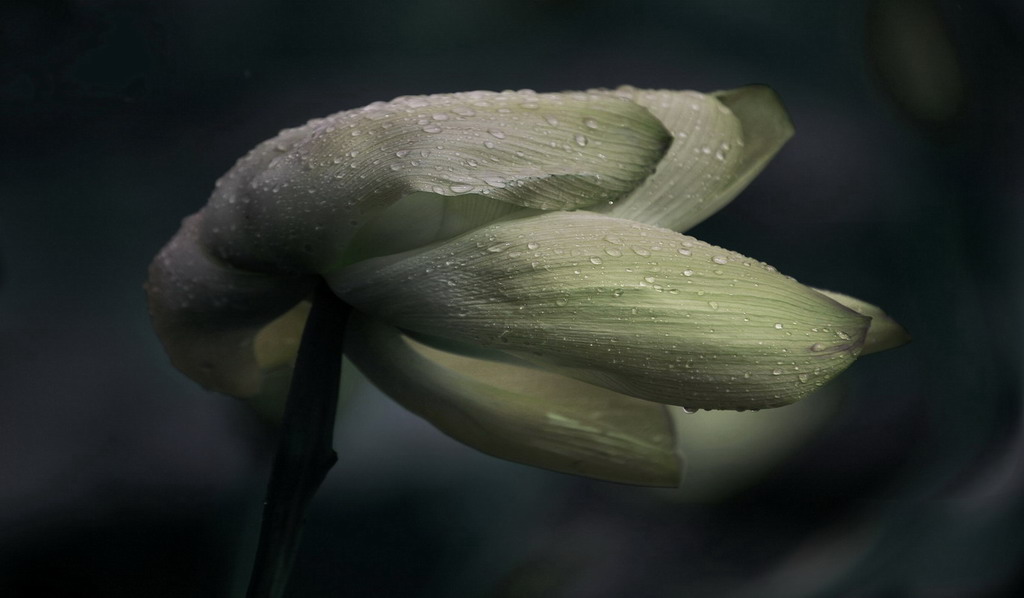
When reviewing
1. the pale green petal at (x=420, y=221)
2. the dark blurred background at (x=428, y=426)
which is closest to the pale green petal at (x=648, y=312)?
the pale green petal at (x=420, y=221)

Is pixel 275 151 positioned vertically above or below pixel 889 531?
above

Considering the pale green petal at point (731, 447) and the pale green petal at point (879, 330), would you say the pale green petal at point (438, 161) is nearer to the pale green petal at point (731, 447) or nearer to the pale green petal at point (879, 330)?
the pale green petal at point (879, 330)

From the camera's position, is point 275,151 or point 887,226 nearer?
point 275,151

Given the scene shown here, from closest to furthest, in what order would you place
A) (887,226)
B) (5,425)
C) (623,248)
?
(623,248)
(5,425)
(887,226)

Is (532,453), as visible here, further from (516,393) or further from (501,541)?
(501,541)

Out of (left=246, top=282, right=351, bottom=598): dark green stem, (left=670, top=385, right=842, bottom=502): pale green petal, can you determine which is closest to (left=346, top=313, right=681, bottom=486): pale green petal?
(left=246, top=282, right=351, bottom=598): dark green stem

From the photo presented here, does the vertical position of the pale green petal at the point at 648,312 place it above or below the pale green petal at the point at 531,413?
above

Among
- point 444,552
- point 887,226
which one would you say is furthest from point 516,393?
point 887,226
